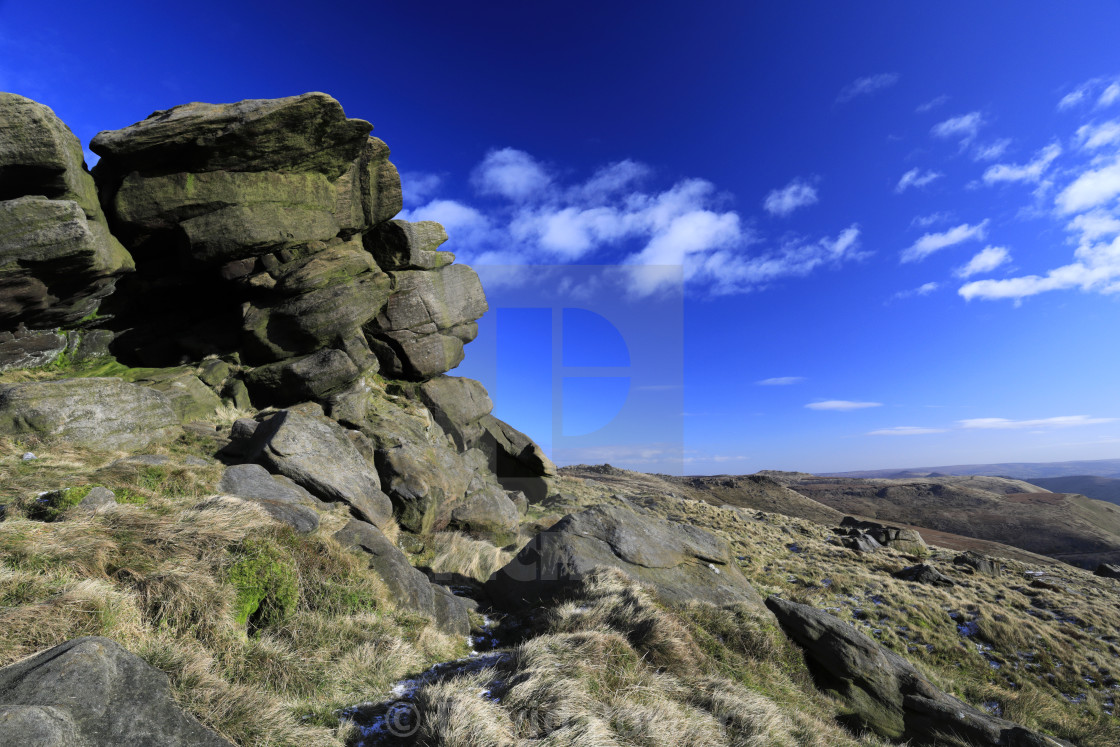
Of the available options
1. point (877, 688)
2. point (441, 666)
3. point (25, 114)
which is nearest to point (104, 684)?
point (441, 666)

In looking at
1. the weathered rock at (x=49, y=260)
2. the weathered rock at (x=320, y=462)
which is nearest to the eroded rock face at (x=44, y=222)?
the weathered rock at (x=49, y=260)

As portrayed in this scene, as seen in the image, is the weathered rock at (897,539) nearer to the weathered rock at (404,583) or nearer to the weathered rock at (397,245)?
the weathered rock at (404,583)

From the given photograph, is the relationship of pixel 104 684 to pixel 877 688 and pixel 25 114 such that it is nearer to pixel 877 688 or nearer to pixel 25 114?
pixel 877 688

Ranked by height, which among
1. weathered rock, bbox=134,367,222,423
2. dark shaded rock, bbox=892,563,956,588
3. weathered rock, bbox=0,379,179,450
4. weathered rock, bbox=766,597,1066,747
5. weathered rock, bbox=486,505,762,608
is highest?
weathered rock, bbox=134,367,222,423

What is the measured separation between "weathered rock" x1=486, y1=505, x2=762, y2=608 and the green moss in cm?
523

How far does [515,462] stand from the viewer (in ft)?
99.1

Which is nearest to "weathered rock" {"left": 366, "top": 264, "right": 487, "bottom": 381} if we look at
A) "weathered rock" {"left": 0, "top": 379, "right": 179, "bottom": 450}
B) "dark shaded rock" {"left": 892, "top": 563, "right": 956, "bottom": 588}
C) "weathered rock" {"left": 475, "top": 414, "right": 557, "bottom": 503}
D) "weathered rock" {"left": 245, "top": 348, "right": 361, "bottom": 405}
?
"weathered rock" {"left": 245, "top": 348, "right": 361, "bottom": 405}

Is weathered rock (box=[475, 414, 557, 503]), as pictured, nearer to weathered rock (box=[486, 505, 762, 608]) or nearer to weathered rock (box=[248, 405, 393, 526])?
weathered rock (box=[248, 405, 393, 526])

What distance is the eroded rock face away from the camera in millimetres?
14984

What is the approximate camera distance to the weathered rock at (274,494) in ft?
30.3

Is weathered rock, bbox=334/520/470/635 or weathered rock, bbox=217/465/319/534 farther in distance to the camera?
weathered rock, bbox=217/465/319/534

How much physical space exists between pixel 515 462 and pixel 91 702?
87.9 ft

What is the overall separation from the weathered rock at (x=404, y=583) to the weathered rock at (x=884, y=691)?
7720 mm

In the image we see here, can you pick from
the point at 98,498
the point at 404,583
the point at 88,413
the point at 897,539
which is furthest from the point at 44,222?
the point at 897,539
